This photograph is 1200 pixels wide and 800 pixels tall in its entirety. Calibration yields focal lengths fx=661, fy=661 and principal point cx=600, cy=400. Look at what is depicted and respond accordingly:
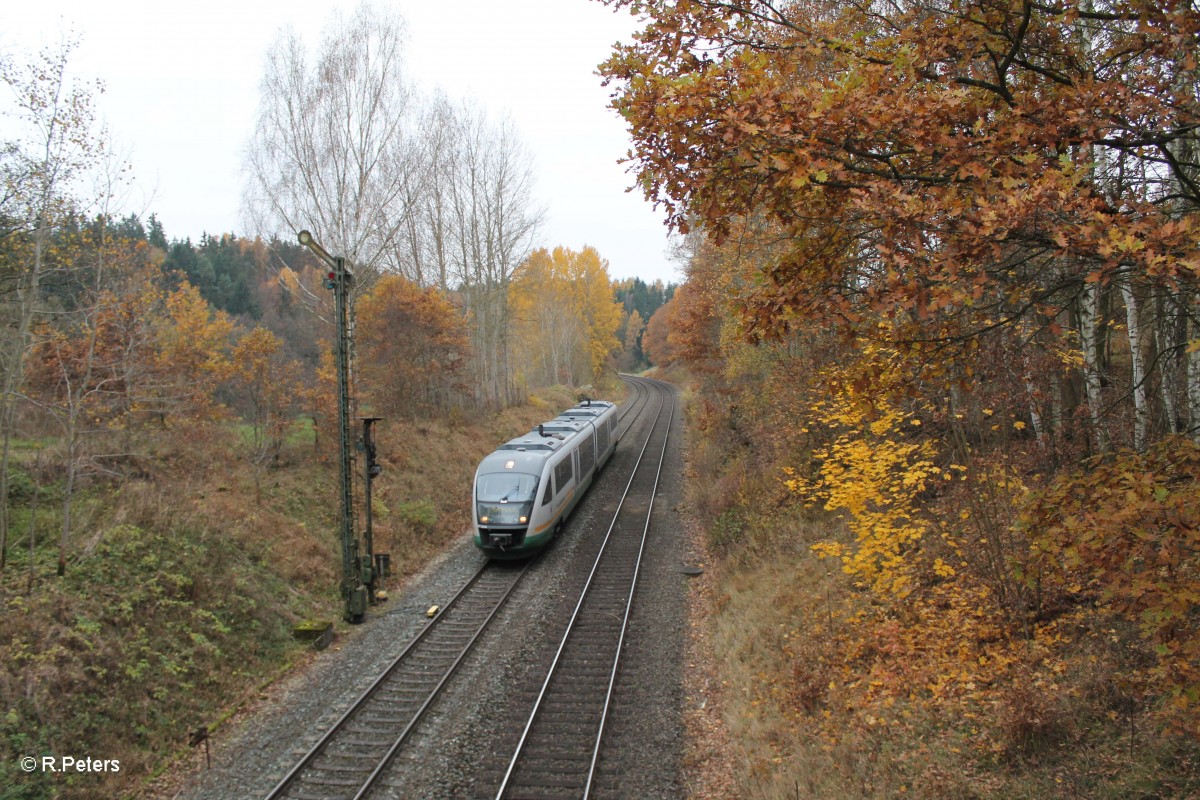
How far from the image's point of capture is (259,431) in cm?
1697

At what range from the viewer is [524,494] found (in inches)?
579

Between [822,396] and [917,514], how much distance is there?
4.88 metres

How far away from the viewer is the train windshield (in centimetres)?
1436

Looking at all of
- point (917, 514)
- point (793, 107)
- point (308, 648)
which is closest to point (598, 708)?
point (308, 648)

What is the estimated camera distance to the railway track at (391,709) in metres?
7.48

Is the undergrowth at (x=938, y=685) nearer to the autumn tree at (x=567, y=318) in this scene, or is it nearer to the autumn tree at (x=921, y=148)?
the autumn tree at (x=921, y=148)

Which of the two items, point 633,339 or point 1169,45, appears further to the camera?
point 633,339

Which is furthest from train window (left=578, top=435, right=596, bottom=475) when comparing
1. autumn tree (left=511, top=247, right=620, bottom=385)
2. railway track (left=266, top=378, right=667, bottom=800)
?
autumn tree (left=511, top=247, right=620, bottom=385)

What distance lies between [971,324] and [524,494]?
11.1 m

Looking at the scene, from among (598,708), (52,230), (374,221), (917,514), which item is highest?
(374,221)

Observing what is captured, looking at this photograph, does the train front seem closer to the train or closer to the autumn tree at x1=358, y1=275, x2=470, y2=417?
the train

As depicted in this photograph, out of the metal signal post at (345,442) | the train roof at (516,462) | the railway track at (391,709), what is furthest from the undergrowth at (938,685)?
the metal signal post at (345,442)

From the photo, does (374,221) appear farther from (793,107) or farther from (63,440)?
(793,107)

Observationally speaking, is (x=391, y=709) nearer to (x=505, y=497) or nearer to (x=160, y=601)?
(x=160, y=601)
